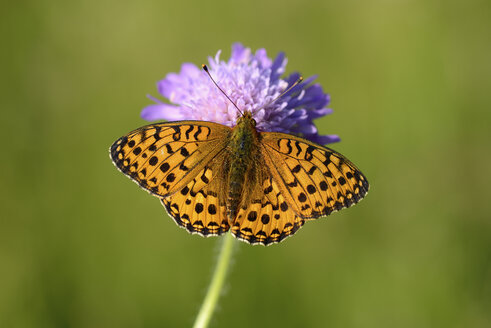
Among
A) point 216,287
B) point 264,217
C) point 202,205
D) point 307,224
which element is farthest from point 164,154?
point 307,224

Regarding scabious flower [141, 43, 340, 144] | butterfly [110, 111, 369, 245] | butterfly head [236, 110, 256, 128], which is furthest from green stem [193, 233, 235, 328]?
scabious flower [141, 43, 340, 144]

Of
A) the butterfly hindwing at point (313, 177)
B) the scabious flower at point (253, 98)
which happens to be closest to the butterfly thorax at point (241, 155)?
the butterfly hindwing at point (313, 177)

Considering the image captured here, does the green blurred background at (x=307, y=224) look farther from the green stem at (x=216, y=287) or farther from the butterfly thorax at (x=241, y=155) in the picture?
the butterfly thorax at (x=241, y=155)

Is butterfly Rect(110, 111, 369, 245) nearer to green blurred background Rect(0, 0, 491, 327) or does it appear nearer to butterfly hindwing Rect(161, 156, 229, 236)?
butterfly hindwing Rect(161, 156, 229, 236)

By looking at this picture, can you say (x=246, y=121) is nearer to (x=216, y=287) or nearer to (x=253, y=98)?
(x=253, y=98)

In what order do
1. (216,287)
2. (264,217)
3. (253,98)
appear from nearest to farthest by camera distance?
1. (264,217)
2. (216,287)
3. (253,98)

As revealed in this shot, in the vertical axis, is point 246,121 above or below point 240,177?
above
